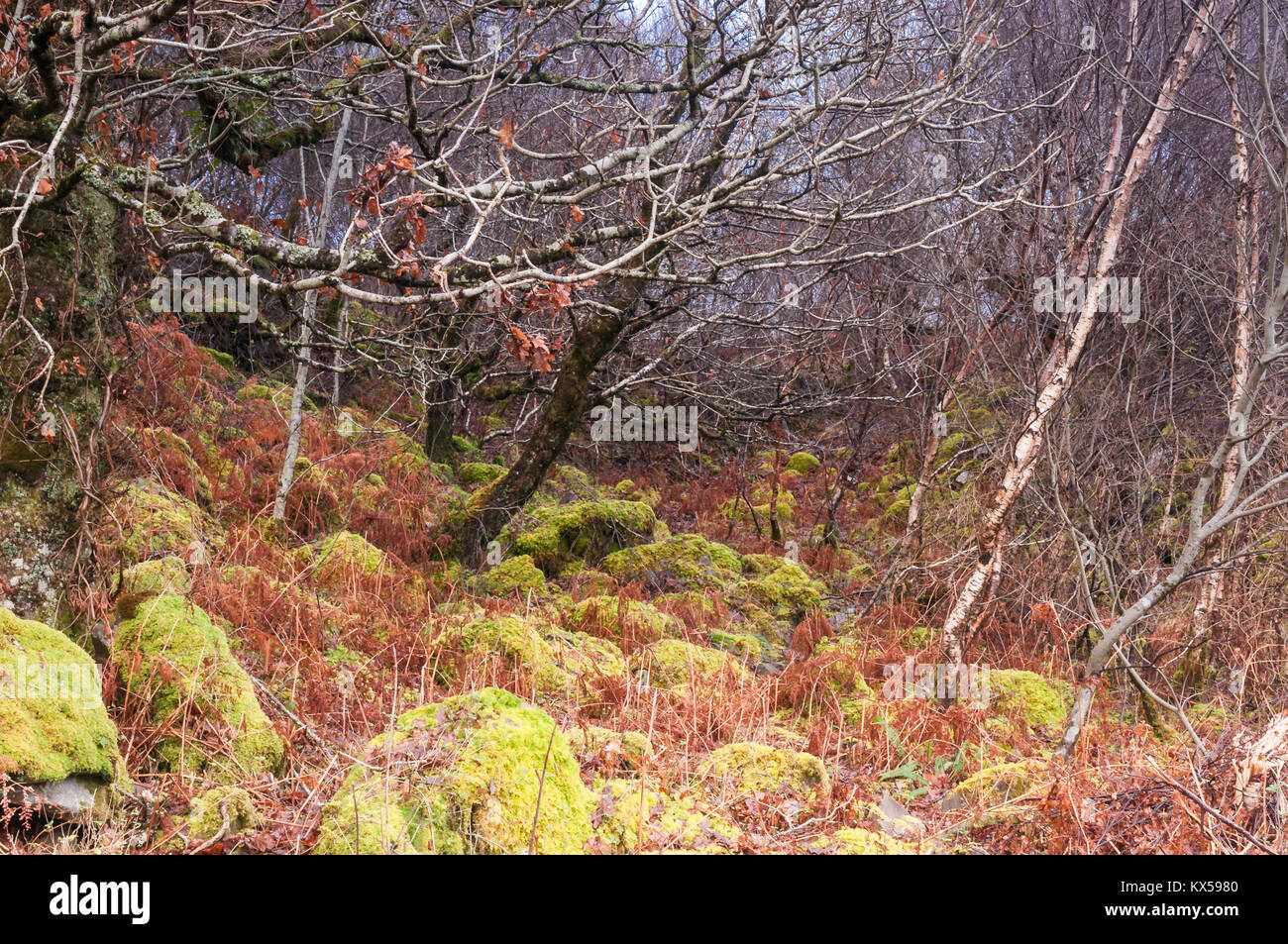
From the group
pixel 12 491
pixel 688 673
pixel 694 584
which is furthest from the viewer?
pixel 694 584

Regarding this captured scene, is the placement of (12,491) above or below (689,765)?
above

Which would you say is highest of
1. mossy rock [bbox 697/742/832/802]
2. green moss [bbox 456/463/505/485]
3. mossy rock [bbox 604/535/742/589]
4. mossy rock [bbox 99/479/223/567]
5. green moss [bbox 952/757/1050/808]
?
green moss [bbox 456/463/505/485]

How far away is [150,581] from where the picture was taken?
4.46m

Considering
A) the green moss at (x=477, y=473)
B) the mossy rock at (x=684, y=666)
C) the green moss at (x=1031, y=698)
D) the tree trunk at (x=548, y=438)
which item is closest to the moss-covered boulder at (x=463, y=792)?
the mossy rock at (x=684, y=666)

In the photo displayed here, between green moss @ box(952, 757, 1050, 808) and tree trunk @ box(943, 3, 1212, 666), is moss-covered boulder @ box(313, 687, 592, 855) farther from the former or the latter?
tree trunk @ box(943, 3, 1212, 666)

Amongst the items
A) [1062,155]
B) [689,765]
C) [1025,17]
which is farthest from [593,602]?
[1025,17]

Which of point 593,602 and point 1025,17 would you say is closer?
point 593,602

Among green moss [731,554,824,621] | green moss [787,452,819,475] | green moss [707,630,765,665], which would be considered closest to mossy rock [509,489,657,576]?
green moss [731,554,824,621]

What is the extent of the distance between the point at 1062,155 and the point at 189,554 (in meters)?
6.68

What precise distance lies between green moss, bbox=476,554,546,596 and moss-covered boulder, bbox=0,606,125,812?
3787mm

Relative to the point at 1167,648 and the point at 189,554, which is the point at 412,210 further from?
the point at 1167,648

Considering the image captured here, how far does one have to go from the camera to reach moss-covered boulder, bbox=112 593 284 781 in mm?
3307

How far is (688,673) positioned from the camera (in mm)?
5211

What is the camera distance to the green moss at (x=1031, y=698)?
5.38 m
